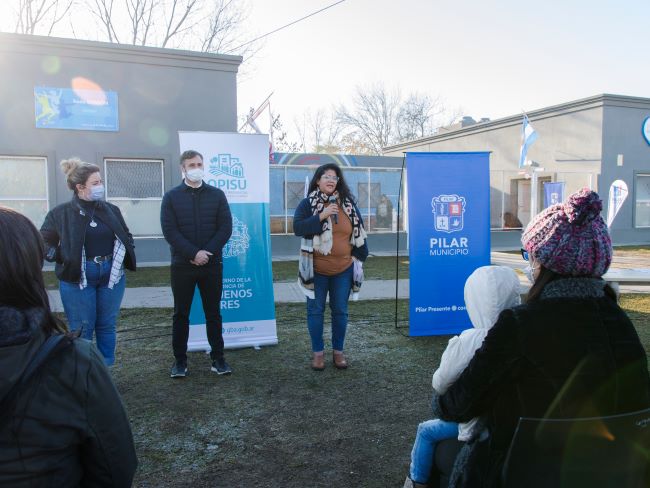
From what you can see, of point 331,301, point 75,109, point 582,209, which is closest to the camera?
point 582,209

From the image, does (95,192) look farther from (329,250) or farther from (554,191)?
(554,191)

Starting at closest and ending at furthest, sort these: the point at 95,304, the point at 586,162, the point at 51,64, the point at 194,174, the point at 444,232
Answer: the point at 95,304 < the point at 194,174 < the point at 444,232 < the point at 51,64 < the point at 586,162

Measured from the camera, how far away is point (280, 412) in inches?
149

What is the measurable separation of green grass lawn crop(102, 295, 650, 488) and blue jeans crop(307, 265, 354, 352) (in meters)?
0.38

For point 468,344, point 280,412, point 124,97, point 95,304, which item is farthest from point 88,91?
point 468,344

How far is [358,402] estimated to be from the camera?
3947 mm

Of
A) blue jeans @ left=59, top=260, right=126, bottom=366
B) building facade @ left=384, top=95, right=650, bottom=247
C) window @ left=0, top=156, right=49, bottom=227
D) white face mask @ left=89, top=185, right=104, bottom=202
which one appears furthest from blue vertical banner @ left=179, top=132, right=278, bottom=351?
building facade @ left=384, top=95, right=650, bottom=247

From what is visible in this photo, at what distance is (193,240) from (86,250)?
2.77 ft

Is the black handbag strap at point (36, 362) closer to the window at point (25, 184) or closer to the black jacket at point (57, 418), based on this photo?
the black jacket at point (57, 418)

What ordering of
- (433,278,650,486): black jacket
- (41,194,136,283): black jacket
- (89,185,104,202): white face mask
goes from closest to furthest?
(433,278,650,486): black jacket → (41,194,136,283): black jacket → (89,185,104,202): white face mask

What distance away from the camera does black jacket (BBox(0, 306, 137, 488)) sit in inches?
46.1

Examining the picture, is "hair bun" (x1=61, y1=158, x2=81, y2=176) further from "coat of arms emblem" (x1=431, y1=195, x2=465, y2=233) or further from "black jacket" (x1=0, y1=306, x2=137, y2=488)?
"coat of arms emblem" (x1=431, y1=195, x2=465, y2=233)

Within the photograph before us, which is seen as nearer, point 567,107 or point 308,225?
point 308,225

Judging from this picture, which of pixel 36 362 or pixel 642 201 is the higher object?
pixel 642 201
